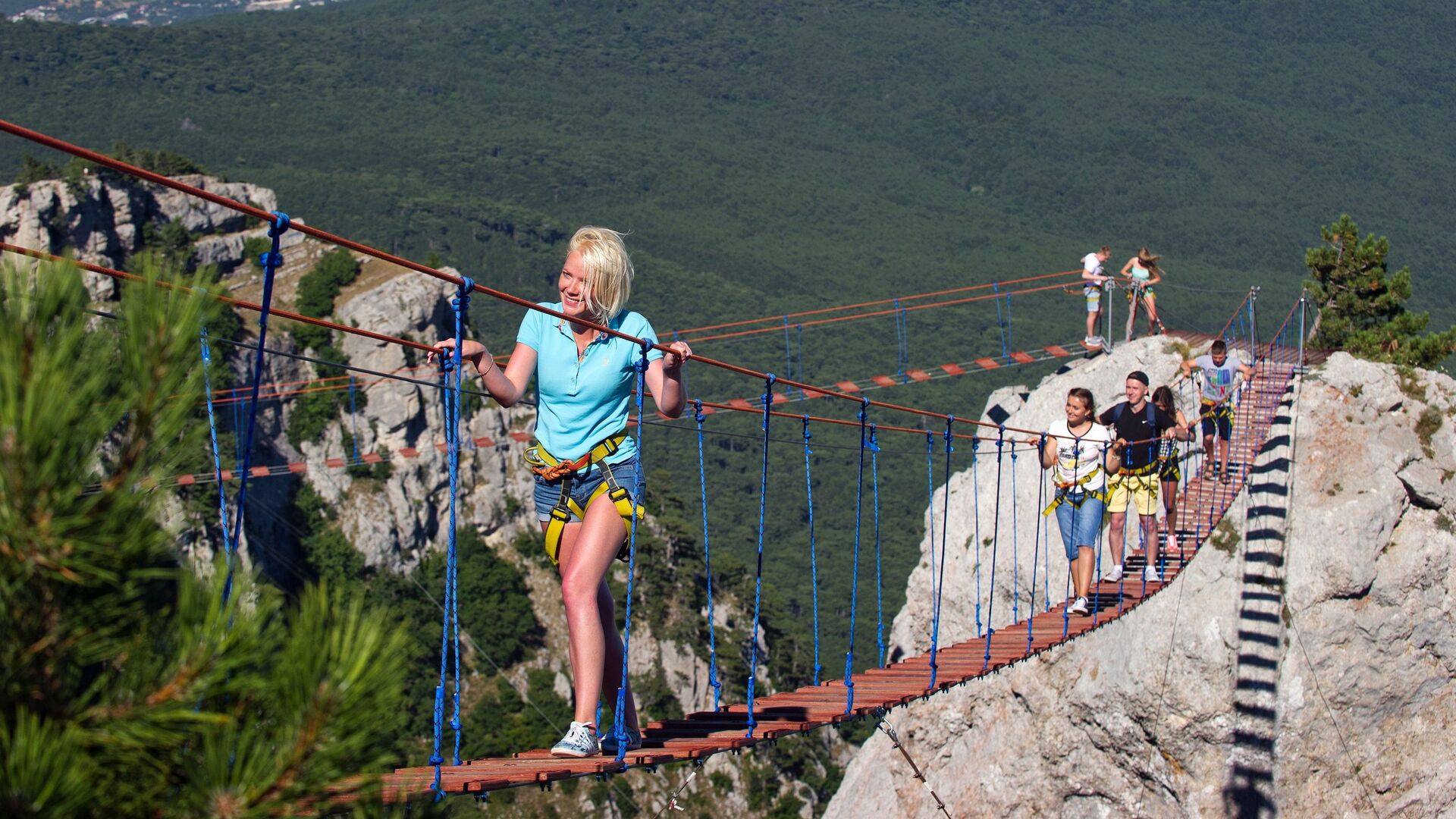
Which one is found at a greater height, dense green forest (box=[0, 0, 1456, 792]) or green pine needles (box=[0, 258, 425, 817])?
dense green forest (box=[0, 0, 1456, 792])

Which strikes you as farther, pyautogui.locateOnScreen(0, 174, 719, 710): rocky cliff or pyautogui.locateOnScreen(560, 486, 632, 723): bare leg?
pyautogui.locateOnScreen(0, 174, 719, 710): rocky cliff

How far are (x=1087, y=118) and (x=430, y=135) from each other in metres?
58.2

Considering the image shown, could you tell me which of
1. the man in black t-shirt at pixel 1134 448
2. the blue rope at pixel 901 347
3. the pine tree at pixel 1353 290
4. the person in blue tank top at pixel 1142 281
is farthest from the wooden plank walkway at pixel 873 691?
the pine tree at pixel 1353 290

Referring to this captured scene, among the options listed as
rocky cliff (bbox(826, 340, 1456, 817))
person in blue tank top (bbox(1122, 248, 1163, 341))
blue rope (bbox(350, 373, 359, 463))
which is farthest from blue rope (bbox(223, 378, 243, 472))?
rocky cliff (bbox(826, 340, 1456, 817))

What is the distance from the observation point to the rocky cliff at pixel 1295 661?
11.3 metres

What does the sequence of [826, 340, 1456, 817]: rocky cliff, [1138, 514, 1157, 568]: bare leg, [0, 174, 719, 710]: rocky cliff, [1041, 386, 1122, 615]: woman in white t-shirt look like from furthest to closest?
[0, 174, 719, 710]: rocky cliff → [826, 340, 1456, 817]: rocky cliff → [1138, 514, 1157, 568]: bare leg → [1041, 386, 1122, 615]: woman in white t-shirt

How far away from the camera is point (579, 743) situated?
14.5 ft

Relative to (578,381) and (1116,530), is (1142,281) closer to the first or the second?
(1116,530)

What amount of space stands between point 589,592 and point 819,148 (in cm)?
14042

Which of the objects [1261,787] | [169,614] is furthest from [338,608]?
[1261,787]

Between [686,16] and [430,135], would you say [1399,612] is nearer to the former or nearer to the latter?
[430,135]

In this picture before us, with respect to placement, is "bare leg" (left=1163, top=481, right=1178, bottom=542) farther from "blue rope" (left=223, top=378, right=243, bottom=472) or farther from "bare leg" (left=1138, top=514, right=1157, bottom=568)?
"blue rope" (left=223, top=378, right=243, bottom=472)

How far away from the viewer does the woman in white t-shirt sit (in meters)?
8.52

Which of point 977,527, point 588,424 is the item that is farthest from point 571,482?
point 977,527
